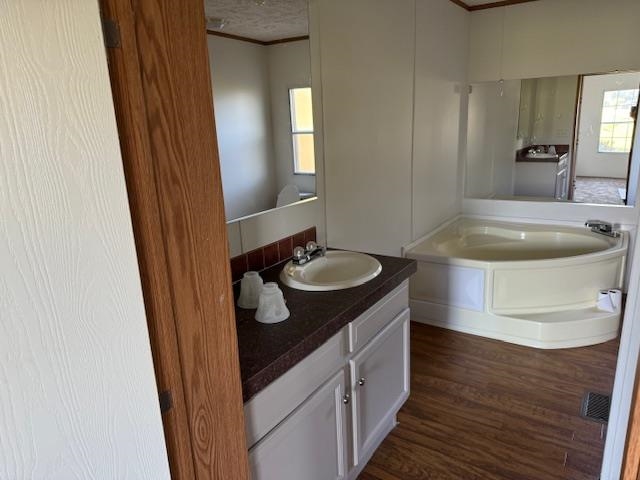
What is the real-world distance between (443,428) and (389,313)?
75 centimetres

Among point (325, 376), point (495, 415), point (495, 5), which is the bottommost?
point (495, 415)

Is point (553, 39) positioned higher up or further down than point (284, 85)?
higher up

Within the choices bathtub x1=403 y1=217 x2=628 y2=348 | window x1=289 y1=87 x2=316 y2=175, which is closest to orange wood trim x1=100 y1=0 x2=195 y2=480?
window x1=289 y1=87 x2=316 y2=175

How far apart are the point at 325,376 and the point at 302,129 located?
125 centimetres

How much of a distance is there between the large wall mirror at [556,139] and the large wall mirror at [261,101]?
8.34 ft

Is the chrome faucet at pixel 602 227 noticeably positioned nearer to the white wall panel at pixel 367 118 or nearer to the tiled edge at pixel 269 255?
the white wall panel at pixel 367 118

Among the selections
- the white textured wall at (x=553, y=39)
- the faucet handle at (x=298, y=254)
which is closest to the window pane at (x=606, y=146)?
the white textured wall at (x=553, y=39)

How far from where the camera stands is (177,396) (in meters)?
0.92

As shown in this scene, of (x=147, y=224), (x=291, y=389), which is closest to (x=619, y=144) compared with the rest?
(x=291, y=389)

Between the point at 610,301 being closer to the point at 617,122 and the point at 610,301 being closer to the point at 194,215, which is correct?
the point at 617,122

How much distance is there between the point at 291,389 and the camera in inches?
55.3

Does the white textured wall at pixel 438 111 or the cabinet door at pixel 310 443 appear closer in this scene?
the cabinet door at pixel 310 443

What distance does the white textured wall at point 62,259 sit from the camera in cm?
63

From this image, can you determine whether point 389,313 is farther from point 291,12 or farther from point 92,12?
point 92,12
